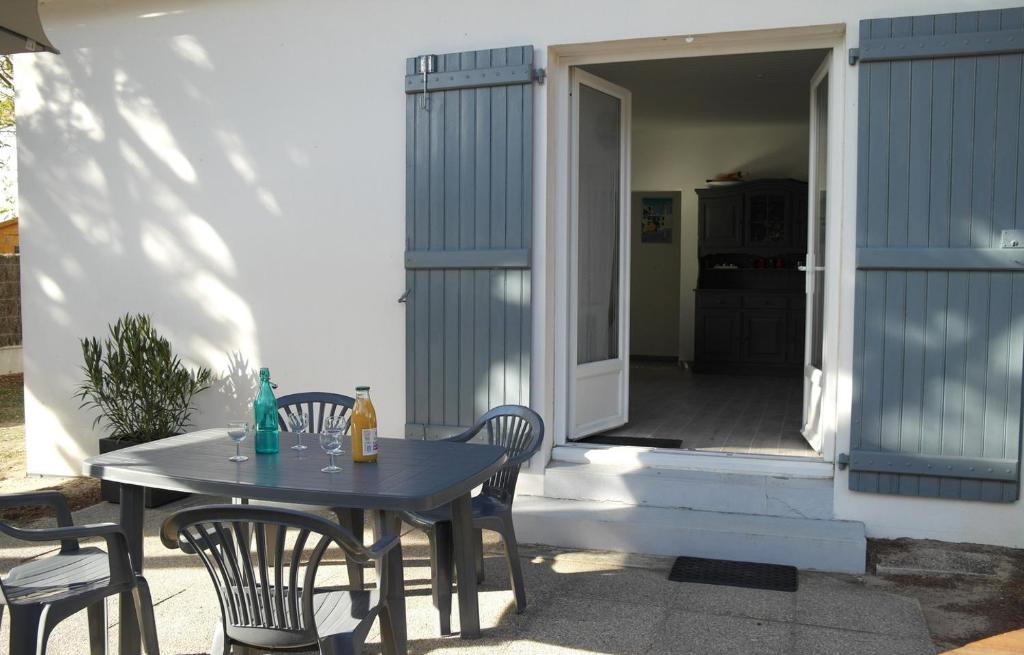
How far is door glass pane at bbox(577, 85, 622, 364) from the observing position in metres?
5.47

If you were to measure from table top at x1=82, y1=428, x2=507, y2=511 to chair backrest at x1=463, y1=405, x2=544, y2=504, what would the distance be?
0.34 meters

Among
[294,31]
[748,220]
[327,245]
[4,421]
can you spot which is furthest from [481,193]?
[4,421]

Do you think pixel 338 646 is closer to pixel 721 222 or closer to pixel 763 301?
pixel 763 301

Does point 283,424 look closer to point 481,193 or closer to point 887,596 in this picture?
point 481,193

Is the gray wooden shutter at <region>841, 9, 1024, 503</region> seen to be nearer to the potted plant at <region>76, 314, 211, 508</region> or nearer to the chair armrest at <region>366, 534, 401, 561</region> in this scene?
the chair armrest at <region>366, 534, 401, 561</region>

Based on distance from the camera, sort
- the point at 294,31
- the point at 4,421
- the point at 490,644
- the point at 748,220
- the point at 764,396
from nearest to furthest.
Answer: the point at 490,644 < the point at 294,31 < the point at 764,396 < the point at 4,421 < the point at 748,220

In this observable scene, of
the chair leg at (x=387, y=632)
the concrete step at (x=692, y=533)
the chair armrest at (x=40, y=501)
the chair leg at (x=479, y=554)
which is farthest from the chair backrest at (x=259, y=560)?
the concrete step at (x=692, y=533)

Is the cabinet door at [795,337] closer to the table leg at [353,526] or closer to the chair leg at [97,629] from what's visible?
the table leg at [353,526]

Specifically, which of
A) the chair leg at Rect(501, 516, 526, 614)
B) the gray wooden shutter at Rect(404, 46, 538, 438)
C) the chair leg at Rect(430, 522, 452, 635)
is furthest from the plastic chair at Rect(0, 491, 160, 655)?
the gray wooden shutter at Rect(404, 46, 538, 438)

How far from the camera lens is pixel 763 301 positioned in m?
9.30

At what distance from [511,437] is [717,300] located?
582 centimetres

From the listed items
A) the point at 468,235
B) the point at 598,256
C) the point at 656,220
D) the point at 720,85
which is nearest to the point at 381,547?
the point at 468,235

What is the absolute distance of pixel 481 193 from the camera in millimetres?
4945

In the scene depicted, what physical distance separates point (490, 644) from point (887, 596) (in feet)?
5.66
